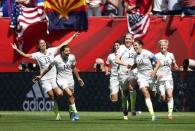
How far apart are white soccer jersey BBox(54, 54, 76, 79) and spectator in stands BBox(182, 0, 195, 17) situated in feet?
23.3

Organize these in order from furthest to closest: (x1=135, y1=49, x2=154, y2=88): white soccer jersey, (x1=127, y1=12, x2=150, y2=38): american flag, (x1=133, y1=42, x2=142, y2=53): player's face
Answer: (x1=127, y1=12, x2=150, y2=38): american flag
(x1=135, y1=49, x2=154, y2=88): white soccer jersey
(x1=133, y1=42, x2=142, y2=53): player's face

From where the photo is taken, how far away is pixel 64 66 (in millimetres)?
26625

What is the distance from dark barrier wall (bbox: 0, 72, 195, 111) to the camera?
3244cm

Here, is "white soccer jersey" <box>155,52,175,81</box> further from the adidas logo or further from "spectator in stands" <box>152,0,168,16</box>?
the adidas logo

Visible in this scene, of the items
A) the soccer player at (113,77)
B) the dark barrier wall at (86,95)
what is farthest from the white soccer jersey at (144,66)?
the dark barrier wall at (86,95)

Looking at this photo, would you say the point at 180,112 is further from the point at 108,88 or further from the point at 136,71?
the point at 136,71

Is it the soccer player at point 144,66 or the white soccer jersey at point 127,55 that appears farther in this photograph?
the white soccer jersey at point 127,55

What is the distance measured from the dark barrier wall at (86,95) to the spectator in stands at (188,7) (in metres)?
2.45

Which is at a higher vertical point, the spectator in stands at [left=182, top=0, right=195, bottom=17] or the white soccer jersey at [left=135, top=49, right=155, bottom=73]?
the spectator in stands at [left=182, top=0, right=195, bottom=17]

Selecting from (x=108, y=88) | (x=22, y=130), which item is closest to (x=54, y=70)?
(x=108, y=88)

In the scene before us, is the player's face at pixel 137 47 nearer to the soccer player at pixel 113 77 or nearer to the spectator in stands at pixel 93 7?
the soccer player at pixel 113 77

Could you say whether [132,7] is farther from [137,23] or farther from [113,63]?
[113,63]

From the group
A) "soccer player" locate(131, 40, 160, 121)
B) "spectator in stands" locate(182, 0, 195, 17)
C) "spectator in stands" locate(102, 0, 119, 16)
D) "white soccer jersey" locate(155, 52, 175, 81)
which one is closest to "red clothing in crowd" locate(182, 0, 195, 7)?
"spectator in stands" locate(182, 0, 195, 17)

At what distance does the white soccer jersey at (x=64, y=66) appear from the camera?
26547 mm
